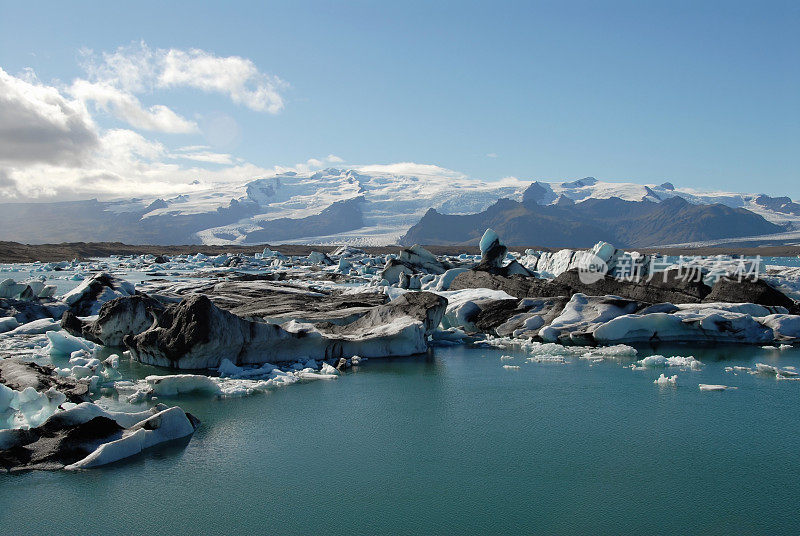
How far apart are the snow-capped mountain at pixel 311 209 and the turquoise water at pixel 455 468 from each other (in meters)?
106

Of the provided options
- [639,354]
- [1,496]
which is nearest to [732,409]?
[639,354]

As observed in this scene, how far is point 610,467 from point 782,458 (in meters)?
2.25

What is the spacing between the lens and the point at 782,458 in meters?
7.76

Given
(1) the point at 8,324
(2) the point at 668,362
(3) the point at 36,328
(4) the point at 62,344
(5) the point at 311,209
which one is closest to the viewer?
(2) the point at 668,362

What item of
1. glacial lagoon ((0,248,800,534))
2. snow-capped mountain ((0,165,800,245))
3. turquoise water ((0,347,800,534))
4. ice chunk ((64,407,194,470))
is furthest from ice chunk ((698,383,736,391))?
snow-capped mountain ((0,165,800,245))

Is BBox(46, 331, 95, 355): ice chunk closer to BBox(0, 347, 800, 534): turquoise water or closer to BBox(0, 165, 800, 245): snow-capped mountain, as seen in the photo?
BBox(0, 347, 800, 534): turquoise water

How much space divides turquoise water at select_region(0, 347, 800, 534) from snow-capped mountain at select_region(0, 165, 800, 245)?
106156mm

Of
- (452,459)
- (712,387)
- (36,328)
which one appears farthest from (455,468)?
(36,328)

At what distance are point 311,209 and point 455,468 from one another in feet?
493

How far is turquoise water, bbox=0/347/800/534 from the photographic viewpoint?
610 cm

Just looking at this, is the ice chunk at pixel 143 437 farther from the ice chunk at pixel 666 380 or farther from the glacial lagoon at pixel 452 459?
the ice chunk at pixel 666 380

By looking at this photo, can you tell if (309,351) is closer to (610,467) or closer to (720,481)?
(610,467)

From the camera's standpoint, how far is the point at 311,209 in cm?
15525

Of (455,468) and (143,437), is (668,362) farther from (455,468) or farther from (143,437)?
(143,437)
